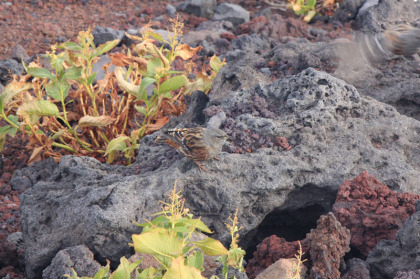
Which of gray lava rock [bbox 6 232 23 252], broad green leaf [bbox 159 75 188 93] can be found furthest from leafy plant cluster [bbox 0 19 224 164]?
gray lava rock [bbox 6 232 23 252]

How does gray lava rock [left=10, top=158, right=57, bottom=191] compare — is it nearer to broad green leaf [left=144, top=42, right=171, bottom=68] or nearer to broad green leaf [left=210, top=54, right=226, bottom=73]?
broad green leaf [left=144, top=42, right=171, bottom=68]

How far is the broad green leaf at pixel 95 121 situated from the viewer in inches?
202

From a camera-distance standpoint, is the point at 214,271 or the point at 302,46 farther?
the point at 302,46

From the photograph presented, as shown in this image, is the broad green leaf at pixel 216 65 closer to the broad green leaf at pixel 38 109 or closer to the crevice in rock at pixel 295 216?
the broad green leaf at pixel 38 109

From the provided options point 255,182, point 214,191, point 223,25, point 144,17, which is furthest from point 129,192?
point 144,17

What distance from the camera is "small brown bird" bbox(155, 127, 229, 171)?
391 cm

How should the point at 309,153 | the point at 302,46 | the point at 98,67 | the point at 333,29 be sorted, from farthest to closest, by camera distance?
the point at 333,29, the point at 98,67, the point at 302,46, the point at 309,153

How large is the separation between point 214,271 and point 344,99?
2.14m

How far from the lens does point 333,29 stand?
28.4 ft

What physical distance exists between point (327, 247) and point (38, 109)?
2.92 m

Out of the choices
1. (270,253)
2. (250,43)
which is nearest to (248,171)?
(270,253)

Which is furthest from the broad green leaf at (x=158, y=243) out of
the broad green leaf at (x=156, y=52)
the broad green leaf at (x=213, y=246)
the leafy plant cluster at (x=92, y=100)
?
the broad green leaf at (x=156, y=52)

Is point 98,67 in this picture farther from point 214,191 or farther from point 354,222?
point 354,222

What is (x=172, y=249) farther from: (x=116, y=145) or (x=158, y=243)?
(x=116, y=145)
